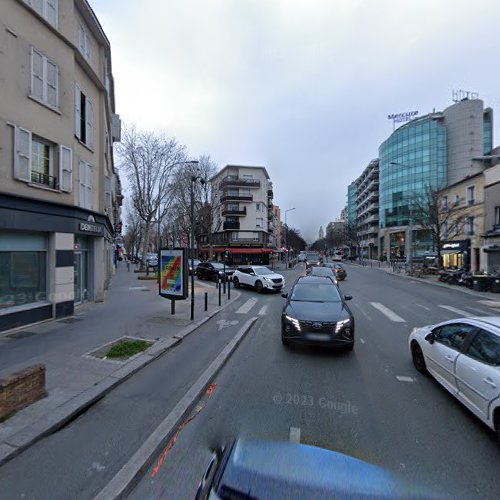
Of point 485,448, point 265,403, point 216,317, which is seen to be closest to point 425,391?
point 485,448

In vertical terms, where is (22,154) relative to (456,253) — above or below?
above

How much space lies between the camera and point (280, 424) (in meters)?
3.61

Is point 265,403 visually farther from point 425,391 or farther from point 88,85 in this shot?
point 88,85

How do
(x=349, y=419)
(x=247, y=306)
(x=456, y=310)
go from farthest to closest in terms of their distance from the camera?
(x=247, y=306), (x=456, y=310), (x=349, y=419)

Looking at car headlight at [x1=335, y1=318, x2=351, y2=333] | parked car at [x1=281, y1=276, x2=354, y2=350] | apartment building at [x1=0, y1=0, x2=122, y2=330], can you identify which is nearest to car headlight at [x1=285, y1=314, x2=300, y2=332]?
parked car at [x1=281, y1=276, x2=354, y2=350]

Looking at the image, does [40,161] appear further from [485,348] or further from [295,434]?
[485,348]

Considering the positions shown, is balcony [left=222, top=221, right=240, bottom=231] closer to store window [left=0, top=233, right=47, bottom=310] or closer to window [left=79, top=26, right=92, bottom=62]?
window [left=79, top=26, right=92, bottom=62]

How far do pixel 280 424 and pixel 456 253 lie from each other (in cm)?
3257

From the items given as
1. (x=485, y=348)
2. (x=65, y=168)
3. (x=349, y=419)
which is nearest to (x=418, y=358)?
(x=485, y=348)

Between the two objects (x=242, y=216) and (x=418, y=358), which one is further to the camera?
(x=242, y=216)

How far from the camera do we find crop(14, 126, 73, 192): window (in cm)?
777

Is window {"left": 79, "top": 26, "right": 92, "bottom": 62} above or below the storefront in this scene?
above

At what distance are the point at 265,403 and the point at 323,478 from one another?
2.61 meters

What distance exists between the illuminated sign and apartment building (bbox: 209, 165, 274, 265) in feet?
124
